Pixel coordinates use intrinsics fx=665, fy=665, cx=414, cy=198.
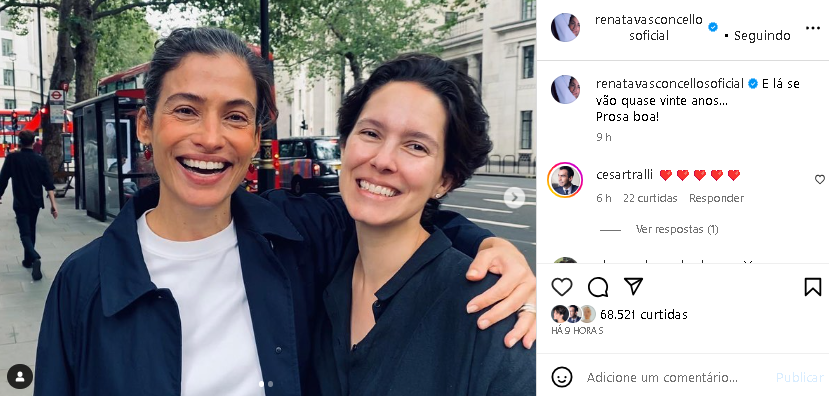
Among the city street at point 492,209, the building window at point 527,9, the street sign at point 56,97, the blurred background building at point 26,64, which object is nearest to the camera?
the building window at point 527,9

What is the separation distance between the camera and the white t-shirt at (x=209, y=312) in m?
1.49

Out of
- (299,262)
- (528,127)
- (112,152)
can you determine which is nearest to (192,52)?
(299,262)

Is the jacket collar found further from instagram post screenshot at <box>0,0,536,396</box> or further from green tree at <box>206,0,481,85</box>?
green tree at <box>206,0,481,85</box>

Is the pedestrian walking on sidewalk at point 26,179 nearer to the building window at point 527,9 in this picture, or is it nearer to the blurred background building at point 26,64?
the building window at point 527,9

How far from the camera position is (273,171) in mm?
7656

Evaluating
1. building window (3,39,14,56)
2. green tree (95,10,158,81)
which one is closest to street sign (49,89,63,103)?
green tree (95,10,158,81)
